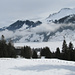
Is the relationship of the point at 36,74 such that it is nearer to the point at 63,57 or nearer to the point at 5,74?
the point at 5,74

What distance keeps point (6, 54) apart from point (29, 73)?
56683mm

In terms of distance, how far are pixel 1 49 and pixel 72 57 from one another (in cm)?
2902

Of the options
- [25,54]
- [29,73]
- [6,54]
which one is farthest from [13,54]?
[29,73]

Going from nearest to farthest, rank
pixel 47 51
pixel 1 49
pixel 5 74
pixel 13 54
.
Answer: pixel 5 74
pixel 1 49
pixel 13 54
pixel 47 51

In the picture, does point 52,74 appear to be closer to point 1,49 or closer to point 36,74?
point 36,74

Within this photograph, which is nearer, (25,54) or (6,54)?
(6,54)

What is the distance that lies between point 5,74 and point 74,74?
9.55 m

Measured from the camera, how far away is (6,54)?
85.9 metres

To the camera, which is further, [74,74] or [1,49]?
[1,49]

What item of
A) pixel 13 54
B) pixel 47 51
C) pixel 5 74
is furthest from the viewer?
pixel 47 51

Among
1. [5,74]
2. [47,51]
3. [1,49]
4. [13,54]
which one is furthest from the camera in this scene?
[47,51]

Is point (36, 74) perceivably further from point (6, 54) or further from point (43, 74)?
point (6, 54)

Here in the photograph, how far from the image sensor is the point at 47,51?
102 m

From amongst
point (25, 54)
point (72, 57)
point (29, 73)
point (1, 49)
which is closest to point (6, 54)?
point (1, 49)
